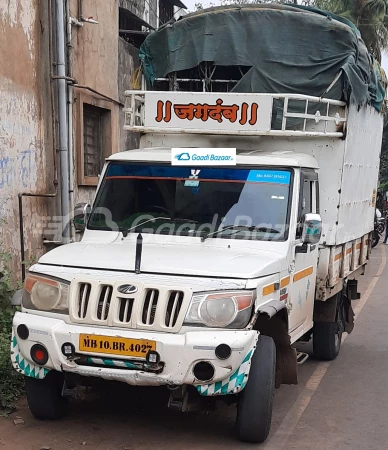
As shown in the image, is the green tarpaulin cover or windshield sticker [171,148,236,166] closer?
windshield sticker [171,148,236,166]

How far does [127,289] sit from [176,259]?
48 centimetres

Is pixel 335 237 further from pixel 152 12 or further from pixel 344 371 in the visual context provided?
pixel 152 12

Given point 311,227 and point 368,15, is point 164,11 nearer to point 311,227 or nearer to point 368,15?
point 368,15

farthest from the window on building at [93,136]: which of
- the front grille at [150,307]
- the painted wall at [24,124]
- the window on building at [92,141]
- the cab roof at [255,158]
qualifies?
the front grille at [150,307]

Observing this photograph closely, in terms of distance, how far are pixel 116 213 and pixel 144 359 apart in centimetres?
179

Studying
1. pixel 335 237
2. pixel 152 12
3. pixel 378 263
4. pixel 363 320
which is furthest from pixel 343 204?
pixel 152 12

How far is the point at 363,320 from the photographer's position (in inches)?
372

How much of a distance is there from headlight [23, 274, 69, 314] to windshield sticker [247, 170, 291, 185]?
6.25 feet

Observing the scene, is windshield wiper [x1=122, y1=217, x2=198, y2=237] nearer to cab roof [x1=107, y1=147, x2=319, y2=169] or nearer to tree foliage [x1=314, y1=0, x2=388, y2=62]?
cab roof [x1=107, y1=147, x2=319, y2=169]

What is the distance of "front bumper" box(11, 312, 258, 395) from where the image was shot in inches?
154

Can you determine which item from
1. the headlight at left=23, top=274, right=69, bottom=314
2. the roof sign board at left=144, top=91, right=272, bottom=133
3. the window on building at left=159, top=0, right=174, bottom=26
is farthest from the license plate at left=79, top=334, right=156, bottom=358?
the window on building at left=159, top=0, right=174, bottom=26

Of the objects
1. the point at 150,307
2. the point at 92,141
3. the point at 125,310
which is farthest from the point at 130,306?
the point at 92,141

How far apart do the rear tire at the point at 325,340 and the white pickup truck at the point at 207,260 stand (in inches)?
Answer: 0.6

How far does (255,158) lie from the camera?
5.32 m
